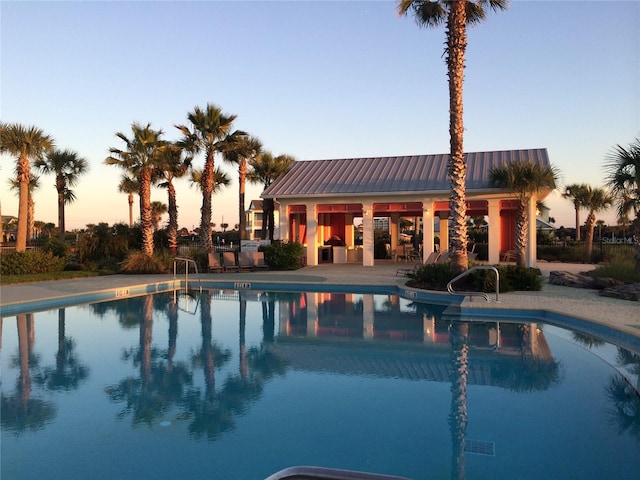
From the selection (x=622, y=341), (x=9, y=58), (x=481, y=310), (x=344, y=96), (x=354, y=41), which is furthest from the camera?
(x=344, y=96)

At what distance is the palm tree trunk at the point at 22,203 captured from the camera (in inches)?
768

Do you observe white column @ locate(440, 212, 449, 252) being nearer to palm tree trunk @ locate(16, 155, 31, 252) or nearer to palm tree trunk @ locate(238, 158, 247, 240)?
palm tree trunk @ locate(238, 158, 247, 240)

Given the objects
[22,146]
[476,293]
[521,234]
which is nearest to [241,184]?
[22,146]

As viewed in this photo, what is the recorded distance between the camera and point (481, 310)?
408 inches

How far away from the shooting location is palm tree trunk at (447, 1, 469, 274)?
12719mm

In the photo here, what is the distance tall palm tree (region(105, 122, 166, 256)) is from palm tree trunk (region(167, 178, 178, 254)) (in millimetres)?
2186

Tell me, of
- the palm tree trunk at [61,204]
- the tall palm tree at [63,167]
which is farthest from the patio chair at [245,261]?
the tall palm tree at [63,167]

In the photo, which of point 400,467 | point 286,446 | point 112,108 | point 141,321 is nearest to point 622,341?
point 400,467

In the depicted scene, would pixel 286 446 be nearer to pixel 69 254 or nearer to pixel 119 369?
pixel 119 369

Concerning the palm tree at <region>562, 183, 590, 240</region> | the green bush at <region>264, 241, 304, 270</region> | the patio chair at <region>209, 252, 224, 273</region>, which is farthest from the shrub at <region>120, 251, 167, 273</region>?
the palm tree at <region>562, 183, 590, 240</region>

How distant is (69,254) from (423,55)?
16236 mm

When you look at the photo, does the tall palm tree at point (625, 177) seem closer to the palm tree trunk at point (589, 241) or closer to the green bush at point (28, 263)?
the palm tree trunk at point (589, 241)

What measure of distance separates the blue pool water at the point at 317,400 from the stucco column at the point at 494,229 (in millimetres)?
9720

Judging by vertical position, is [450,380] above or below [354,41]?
below
